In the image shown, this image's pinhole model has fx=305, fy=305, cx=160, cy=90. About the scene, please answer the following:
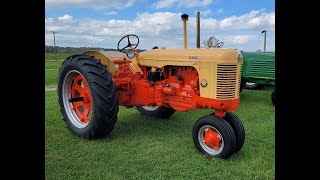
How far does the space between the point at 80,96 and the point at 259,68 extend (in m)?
4.85

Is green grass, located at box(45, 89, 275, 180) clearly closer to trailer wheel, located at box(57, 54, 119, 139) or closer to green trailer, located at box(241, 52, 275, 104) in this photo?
trailer wheel, located at box(57, 54, 119, 139)

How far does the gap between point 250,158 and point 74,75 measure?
2858 mm

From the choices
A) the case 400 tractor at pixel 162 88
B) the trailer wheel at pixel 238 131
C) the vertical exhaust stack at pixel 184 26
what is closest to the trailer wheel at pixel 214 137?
the case 400 tractor at pixel 162 88

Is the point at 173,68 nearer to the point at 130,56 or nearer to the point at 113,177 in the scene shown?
the point at 130,56

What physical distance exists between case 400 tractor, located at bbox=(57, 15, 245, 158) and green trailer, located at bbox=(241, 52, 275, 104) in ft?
11.0

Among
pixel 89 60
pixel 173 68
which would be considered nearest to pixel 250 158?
pixel 173 68

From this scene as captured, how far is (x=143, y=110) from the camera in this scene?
575cm

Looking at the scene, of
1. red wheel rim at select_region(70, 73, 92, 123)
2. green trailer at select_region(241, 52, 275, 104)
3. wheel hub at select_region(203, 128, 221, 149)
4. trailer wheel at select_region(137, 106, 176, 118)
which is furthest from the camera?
green trailer at select_region(241, 52, 275, 104)

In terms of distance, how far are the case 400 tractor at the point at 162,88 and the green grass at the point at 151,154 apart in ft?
0.66

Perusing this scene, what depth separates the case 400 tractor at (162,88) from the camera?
3.72 m

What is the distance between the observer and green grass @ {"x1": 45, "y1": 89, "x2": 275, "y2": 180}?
3.25 metres

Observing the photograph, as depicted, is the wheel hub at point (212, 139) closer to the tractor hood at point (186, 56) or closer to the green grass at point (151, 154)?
the green grass at point (151, 154)

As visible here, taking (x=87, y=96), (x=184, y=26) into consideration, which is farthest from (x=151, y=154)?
(x=184, y=26)

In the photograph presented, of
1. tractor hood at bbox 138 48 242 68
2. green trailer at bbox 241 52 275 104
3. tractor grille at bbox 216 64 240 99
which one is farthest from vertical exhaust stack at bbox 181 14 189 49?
green trailer at bbox 241 52 275 104
